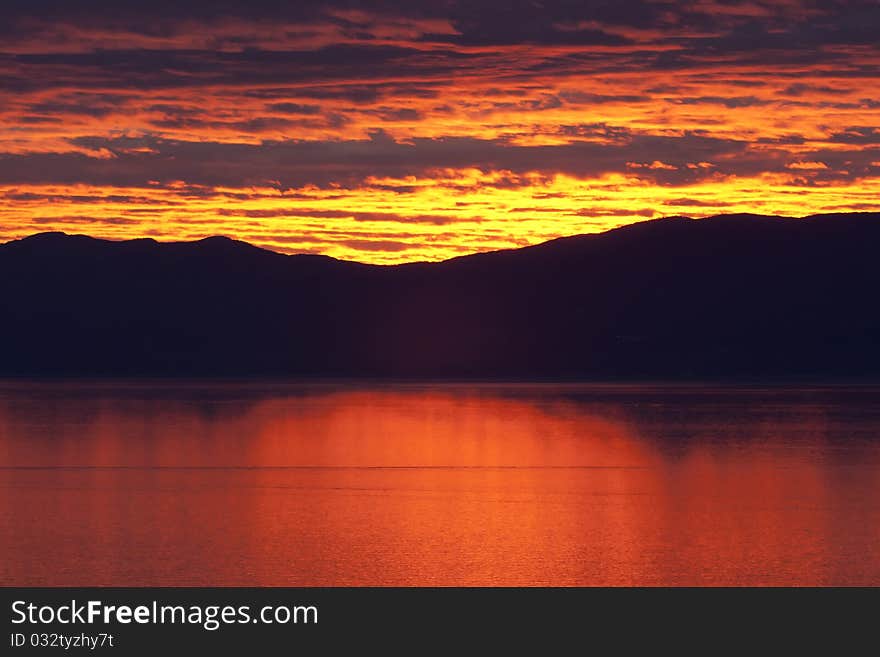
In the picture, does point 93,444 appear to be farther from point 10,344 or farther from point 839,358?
point 10,344

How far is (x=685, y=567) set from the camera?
17234 mm

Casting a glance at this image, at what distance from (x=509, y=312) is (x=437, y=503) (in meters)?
151

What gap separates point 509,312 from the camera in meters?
174

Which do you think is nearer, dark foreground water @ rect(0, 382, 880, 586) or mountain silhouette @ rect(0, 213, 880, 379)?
dark foreground water @ rect(0, 382, 880, 586)

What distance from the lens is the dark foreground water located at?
1712 centimetres

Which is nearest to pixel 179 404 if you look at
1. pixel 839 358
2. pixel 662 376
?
pixel 662 376

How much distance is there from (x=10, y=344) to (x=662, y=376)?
82377mm
